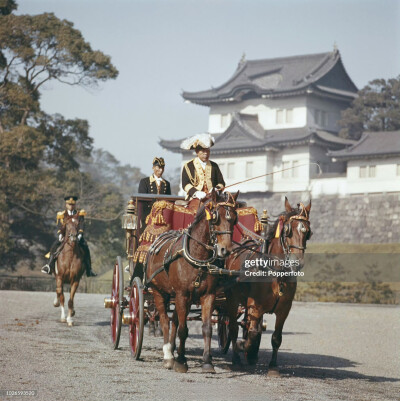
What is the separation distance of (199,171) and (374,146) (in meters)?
44.5

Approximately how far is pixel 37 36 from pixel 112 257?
11.7m

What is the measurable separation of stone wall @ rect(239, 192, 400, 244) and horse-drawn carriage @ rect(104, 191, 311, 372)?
41.4 metres

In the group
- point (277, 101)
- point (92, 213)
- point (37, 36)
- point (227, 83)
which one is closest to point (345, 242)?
point (277, 101)

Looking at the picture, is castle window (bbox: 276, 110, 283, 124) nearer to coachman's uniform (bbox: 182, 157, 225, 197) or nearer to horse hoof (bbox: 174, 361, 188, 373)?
coachman's uniform (bbox: 182, 157, 225, 197)

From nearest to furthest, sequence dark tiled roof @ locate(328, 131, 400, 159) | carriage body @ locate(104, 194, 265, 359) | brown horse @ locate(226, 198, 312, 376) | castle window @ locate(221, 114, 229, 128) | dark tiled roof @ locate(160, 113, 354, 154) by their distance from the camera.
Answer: brown horse @ locate(226, 198, 312, 376) → carriage body @ locate(104, 194, 265, 359) → dark tiled roof @ locate(328, 131, 400, 159) → dark tiled roof @ locate(160, 113, 354, 154) → castle window @ locate(221, 114, 229, 128)

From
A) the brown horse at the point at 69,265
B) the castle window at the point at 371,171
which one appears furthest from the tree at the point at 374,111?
the brown horse at the point at 69,265

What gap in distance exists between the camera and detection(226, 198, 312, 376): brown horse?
32.1ft

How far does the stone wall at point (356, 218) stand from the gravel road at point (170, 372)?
35.5m

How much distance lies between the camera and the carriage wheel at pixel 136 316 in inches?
430

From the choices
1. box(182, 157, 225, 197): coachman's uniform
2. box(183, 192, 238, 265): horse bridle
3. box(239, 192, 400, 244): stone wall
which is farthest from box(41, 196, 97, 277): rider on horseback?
box(239, 192, 400, 244): stone wall

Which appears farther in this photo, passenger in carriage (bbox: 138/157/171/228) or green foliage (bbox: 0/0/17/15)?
green foliage (bbox: 0/0/17/15)

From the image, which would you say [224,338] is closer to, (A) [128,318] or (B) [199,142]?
(A) [128,318]

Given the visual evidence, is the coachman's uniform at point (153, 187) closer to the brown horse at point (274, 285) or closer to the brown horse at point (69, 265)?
the brown horse at point (274, 285)

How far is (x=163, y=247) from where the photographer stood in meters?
11.1
